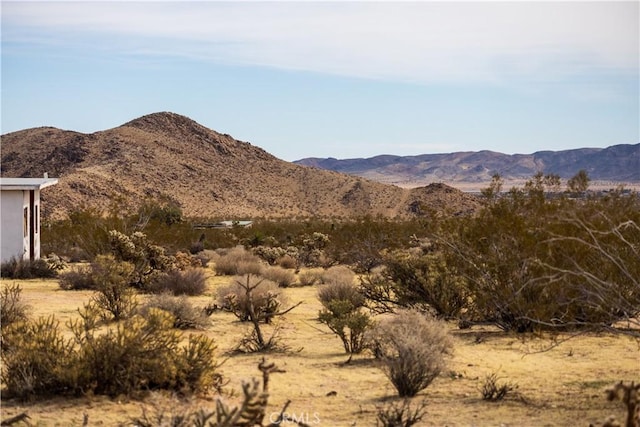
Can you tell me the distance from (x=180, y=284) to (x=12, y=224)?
7.54 m

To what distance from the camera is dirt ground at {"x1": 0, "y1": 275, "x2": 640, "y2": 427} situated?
9695 mm

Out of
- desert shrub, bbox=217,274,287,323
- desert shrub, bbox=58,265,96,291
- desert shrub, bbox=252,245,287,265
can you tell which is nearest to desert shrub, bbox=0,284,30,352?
desert shrub, bbox=217,274,287,323

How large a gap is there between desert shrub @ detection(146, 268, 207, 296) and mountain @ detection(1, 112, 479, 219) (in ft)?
167

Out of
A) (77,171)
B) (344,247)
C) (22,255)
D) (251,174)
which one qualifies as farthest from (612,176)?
(22,255)

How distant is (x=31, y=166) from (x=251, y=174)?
81.9 feet

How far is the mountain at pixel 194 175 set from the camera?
8238 centimetres

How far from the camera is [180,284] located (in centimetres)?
2322

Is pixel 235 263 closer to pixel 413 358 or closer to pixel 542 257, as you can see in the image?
pixel 542 257

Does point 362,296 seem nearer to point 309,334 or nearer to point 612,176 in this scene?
point 309,334

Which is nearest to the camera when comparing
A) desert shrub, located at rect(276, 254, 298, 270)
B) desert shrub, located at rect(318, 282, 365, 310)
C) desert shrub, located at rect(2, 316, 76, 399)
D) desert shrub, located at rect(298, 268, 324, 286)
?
desert shrub, located at rect(2, 316, 76, 399)

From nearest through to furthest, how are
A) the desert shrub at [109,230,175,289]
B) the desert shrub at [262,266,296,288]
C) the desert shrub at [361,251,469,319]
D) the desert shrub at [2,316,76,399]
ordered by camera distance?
the desert shrub at [2,316,76,399], the desert shrub at [361,251,469,319], the desert shrub at [109,230,175,289], the desert shrub at [262,266,296,288]

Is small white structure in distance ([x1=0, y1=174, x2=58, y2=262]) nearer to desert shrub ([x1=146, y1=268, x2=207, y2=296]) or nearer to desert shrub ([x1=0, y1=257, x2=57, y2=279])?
desert shrub ([x1=0, y1=257, x2=57, y2=279])

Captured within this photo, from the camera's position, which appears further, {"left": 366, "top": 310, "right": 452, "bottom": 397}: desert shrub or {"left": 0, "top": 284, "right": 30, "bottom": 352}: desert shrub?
{"left": 0, "top": 284, "right": 30, "bottom": 352}: desert shrub

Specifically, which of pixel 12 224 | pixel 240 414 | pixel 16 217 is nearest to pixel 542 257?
pixel 240 414
